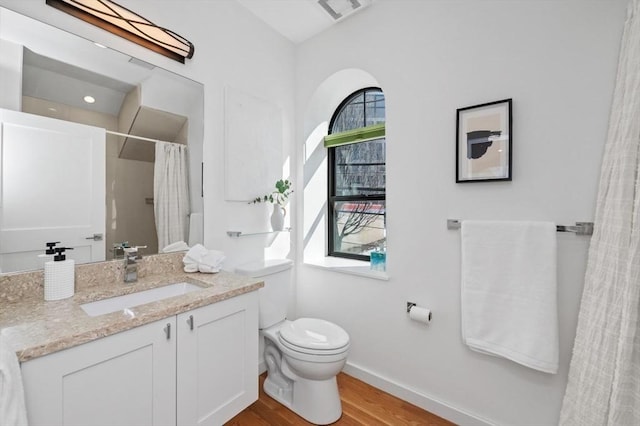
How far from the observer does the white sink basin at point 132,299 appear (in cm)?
124

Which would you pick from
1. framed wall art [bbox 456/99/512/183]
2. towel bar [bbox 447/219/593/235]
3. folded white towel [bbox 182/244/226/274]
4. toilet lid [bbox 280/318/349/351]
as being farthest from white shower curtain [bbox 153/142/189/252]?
towel bar [bbox 447/219/593/235]

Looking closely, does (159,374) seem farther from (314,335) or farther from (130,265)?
(314,335)

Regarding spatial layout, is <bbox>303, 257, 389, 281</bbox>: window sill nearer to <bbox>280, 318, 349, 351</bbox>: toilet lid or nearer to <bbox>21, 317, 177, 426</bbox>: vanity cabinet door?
<bbox>280, 318, 349, 351</bbox>: toilet lid

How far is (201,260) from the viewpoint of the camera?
1606 mm

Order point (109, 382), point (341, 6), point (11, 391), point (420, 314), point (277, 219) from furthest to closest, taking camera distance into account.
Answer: point (277, 219) → point (341, 6) → point (420, 314) → point (109, 382) → point (11, 391)

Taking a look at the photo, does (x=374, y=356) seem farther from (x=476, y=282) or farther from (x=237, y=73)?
(x=237, y=73)

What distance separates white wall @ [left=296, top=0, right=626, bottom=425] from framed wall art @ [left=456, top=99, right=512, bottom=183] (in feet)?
0.14

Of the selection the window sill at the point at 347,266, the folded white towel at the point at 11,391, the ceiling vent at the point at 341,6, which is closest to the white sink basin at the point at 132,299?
the folded white towel at the point at 11,391

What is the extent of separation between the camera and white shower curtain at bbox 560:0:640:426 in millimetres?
990

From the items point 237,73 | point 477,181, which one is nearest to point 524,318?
point 477,181

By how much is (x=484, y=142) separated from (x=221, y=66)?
1663 millimetres

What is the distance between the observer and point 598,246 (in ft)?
3.75

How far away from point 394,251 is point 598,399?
106cm

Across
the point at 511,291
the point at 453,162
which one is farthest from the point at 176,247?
the point at 511,291
